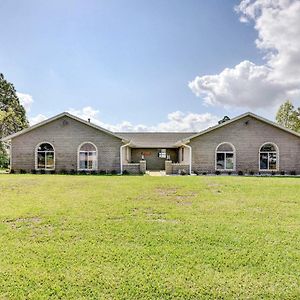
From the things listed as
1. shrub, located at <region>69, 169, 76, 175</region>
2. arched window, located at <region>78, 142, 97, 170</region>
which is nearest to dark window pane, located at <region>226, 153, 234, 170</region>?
arched window, located at <region>78, 142, 97, 170</region>

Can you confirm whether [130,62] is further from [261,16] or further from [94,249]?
[94,249]

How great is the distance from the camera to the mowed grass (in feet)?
12.5

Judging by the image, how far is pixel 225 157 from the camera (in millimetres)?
23109

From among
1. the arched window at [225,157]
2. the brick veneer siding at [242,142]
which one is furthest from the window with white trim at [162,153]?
the arched window at [225,157]

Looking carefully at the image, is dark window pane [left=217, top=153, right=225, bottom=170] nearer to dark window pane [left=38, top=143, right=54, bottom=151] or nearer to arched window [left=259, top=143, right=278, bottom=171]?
arched window [left=259, top=143, right=278, bottom=171]

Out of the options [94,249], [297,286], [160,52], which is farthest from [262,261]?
[160,52]

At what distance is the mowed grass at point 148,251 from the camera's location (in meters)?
3.82

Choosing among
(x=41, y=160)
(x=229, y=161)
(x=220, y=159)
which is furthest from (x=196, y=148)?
(x=41, y=160)

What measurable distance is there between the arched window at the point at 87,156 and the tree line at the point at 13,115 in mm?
14182

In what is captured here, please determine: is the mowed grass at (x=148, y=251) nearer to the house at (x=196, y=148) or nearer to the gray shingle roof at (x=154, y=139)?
the house at (x=196, y=148)

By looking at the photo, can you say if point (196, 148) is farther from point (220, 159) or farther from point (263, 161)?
point (263, 161)

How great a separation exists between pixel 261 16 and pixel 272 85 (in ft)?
39.0

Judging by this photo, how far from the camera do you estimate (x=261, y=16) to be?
14461 mm

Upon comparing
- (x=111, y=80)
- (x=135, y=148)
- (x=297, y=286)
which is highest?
(x=111, y=80)
